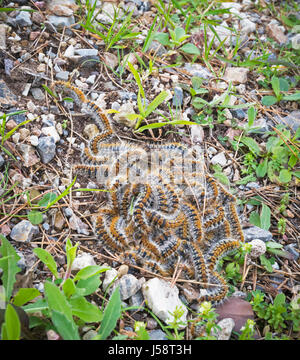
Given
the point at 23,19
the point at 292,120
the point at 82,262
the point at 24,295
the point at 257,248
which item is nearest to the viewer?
the point at 24,295

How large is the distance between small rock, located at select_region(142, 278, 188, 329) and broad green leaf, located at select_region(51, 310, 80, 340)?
719 millimetres

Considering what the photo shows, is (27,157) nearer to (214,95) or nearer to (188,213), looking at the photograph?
(188,213)

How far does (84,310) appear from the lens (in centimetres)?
244

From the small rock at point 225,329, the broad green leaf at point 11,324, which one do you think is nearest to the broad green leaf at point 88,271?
the broad green leaf at point 11,324

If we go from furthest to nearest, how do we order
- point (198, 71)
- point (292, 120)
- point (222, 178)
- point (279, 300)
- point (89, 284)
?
1. point (198, 71)
2. point (292, 120)
3. point (222, 178)
4. point (279, 300)
5. point (89, 284)

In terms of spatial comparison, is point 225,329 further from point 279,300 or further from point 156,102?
point 156,102

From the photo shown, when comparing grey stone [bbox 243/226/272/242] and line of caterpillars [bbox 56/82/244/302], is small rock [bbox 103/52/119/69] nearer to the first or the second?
line of caterpillars [bbox 56/82/244/302]

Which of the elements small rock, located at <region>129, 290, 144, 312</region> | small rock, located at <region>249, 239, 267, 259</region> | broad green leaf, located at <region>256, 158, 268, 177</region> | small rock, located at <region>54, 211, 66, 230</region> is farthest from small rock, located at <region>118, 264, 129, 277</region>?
broad green leaf, located at <region>256, 158, 268, 177</region>

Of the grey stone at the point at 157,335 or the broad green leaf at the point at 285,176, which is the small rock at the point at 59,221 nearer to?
the grey stone at the point at 157,335

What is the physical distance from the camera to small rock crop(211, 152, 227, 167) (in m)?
3.82

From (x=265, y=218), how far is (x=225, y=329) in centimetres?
122

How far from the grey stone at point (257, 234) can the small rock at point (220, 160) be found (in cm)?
79

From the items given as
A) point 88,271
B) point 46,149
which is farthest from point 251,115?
point 88,271

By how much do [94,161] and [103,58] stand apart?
4.75 ft
